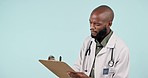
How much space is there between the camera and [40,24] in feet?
7.17

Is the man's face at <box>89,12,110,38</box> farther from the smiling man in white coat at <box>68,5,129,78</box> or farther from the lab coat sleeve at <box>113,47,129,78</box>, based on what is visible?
the lab coat sleeve at <box>113,47,129,78</box>

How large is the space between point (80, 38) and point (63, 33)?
14 cm

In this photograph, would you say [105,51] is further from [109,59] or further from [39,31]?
[39,31]

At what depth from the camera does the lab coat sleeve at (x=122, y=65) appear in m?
1.58

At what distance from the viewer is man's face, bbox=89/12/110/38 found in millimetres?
1604

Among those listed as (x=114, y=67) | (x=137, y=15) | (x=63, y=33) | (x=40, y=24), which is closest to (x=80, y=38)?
(x=63, y=33)

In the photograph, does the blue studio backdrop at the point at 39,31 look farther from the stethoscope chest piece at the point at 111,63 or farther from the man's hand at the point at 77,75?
the man's hand at the point at 77,75

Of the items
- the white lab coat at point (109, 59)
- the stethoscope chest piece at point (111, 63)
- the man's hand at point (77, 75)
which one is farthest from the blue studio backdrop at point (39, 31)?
the man's hand at point (77, 75)

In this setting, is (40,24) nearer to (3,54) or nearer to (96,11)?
(3,54)

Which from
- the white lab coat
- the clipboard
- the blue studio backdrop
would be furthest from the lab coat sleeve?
the blue studio backdrop

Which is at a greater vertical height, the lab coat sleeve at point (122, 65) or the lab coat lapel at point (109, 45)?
the lab coat lapel at point (109, 45)

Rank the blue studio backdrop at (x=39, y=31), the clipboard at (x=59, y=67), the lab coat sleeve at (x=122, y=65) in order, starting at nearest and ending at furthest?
the clipboard at (x=59, y=67) → the lab coat sleeve at (x=122, y=65) → the blue studio backdrop at (x=39, y=31)

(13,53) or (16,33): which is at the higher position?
(16,33)

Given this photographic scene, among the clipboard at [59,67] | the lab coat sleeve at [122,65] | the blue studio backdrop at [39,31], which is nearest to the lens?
the clipboard at [59,67]
